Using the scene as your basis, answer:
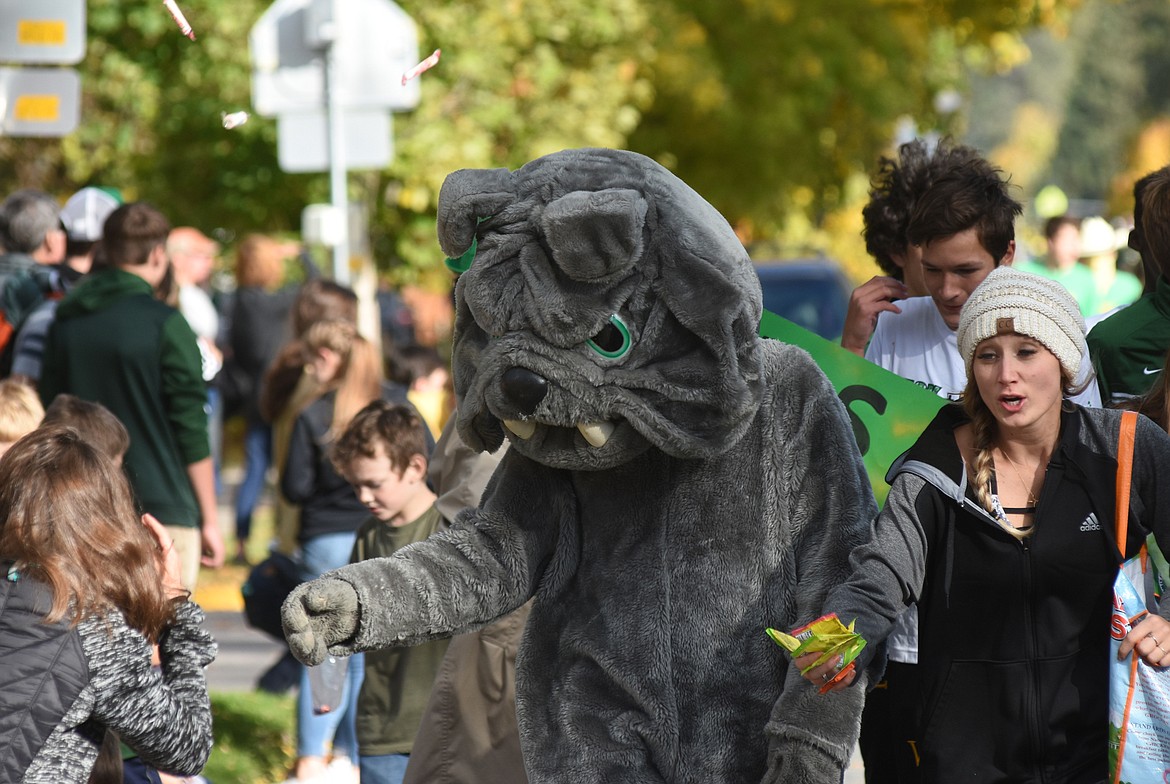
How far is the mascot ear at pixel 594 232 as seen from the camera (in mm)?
3328

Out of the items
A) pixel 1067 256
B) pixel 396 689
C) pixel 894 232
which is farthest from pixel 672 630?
pixel 1067 256

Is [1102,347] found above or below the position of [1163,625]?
above

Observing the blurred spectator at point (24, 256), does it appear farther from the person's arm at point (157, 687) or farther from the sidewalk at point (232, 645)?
the person's arm at point (157, 687)

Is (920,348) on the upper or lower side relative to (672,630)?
upper

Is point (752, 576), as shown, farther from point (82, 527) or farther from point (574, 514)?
point (82, 527)

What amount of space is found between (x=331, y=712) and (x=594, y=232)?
11.5 ft

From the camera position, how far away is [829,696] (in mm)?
3311

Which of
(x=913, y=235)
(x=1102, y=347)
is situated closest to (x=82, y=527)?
(x=913, y=235)

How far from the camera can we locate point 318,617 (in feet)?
11.2

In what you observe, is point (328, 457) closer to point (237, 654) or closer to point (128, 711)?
point (128, 711)

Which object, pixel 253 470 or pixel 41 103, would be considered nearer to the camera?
pixel 41 103

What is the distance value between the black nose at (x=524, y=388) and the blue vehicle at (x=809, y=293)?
9275mm

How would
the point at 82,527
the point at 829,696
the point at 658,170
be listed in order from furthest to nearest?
the point at 82,527, the point at 658,170, the point at 829,696

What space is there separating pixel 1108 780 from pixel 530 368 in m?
1.54
